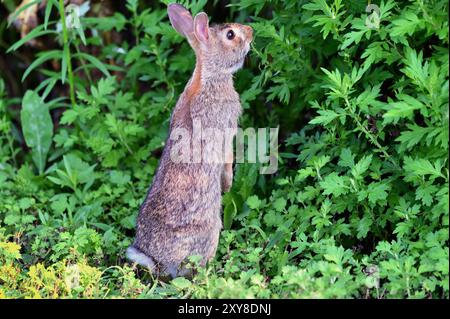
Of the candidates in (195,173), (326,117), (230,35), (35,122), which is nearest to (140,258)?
(195,173)

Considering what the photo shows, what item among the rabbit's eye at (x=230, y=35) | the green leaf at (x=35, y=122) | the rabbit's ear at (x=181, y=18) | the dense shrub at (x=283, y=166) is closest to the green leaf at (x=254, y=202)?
the dense shrub at (x=283, y=166)

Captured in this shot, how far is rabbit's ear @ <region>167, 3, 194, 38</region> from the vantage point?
6.06m

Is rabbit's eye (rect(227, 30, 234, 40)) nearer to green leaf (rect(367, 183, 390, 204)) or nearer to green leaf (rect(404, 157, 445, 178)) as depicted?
green leaf (rect(367, 183, 390, 204))

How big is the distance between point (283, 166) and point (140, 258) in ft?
5.70

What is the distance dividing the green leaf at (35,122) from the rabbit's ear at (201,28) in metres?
2.32

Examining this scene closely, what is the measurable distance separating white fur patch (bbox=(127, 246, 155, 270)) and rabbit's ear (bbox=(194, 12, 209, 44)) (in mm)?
1692

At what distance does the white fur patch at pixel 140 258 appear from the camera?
225 inches

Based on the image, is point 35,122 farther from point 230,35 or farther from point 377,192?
point 377,192

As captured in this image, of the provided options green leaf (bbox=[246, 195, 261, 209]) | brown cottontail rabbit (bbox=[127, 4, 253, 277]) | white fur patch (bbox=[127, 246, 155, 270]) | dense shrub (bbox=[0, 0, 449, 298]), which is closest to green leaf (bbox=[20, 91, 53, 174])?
dense shrub (bbox=[0, 0, 449, 298])

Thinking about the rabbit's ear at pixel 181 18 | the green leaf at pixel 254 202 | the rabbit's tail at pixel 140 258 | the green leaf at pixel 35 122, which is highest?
the rabbit's ear at pixel 181 18

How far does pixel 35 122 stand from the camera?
7.69 metres

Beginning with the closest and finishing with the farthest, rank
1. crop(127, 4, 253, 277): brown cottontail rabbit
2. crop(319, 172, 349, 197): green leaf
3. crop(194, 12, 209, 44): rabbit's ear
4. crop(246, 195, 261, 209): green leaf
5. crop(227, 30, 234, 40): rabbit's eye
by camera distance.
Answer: crop(319, 172, 349, 197): green leaf → crop(127, 4, 253, 277): brown cottontail rabbit → crop(194, 12, 209, 44): rabbit's ear → crop(227, 30, 234, 40): rabbit's eye → crop(246, 195, 261, 209): green leaf

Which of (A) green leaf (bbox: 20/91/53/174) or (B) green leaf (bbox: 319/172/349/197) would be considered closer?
(B) green leaf (bbox: 319/172/349/197)

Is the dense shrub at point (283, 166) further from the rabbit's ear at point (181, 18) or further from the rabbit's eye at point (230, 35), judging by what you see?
the rabbit's ear at point (181, 18)
